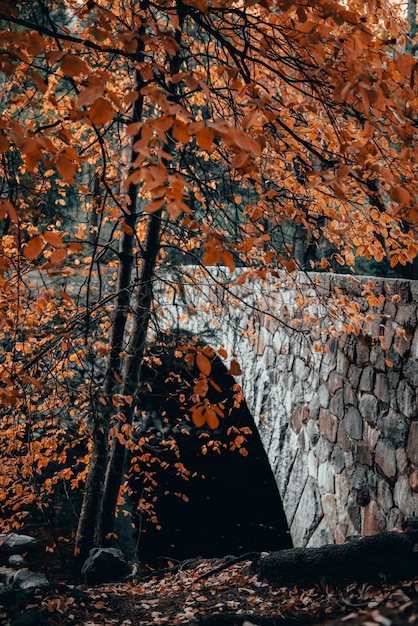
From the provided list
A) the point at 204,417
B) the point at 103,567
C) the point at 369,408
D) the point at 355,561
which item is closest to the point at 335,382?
the point at 369,408

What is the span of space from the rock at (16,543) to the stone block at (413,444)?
4792mm

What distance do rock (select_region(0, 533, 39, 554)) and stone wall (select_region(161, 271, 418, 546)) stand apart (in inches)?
120

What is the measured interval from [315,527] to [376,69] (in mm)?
3591

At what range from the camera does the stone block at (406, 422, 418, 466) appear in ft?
10.6

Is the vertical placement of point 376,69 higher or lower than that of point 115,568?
higher

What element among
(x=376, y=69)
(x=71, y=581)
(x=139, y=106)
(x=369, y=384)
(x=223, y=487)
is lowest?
(x=71, y=581)

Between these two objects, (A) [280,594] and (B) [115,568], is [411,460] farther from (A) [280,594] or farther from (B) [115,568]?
(B) [115,568]

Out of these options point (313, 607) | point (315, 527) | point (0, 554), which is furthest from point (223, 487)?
point (313, 607)

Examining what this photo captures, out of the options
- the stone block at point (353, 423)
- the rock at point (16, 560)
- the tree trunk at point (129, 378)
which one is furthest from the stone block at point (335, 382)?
the rock at point (16, 560)

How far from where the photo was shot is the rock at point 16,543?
627cm

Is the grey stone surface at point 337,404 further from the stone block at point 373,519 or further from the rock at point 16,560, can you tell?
the rock at point 16,560

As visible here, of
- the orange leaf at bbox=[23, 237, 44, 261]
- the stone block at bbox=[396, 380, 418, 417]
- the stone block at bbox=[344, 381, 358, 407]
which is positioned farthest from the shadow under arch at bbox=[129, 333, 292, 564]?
the orange leaf at bbox=[23, 237, 44, 261]

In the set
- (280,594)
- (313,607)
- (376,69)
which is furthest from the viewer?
(280,594)

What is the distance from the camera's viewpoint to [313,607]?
2.58 m
